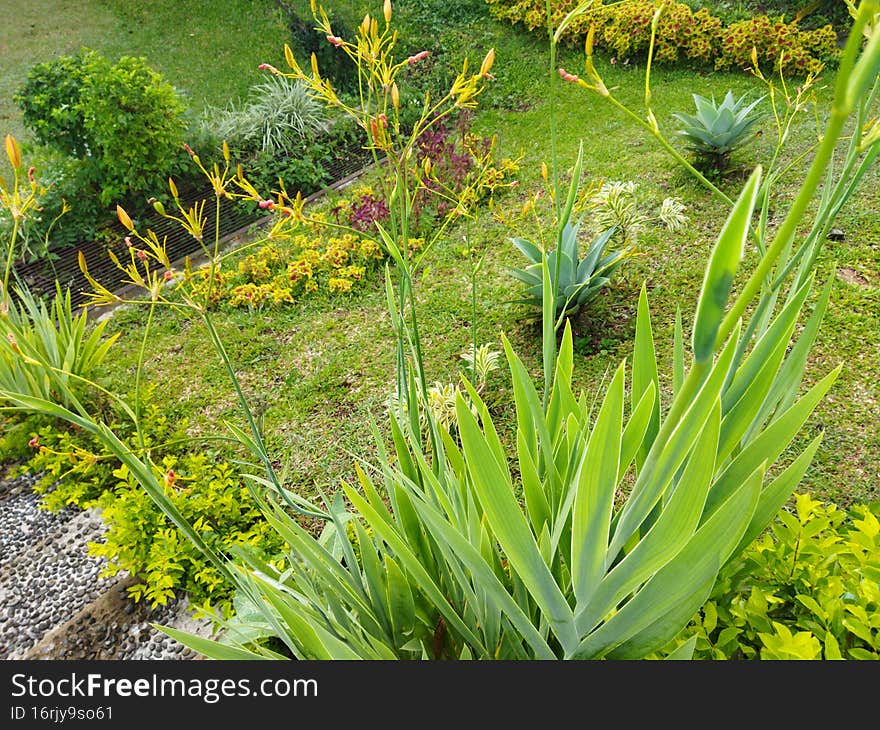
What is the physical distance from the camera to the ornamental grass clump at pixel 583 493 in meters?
0.62

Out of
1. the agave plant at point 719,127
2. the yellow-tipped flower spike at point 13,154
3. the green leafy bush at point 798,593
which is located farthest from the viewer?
the agave plant at point 719,127

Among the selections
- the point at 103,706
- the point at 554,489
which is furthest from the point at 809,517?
the point at 103,706

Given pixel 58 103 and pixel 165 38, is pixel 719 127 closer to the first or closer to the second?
A: pixel 58 103

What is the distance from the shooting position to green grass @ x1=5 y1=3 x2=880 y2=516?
2.54 metres

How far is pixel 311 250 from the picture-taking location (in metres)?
3.94

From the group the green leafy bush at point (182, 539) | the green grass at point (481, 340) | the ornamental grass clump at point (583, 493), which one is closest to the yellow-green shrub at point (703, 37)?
the green grass at point (481, 340)

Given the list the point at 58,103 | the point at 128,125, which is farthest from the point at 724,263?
the point at 58,103

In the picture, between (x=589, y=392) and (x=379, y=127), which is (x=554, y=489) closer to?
(x=379, y=127)

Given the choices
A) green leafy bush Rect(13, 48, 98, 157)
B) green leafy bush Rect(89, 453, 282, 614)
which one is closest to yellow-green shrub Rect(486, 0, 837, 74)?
Result: green leafy bush Rect(13, 48, 98, 157)

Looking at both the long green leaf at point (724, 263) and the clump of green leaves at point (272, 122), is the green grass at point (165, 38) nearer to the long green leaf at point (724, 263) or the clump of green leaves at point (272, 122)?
the clump of green leaves at point (272, 122)

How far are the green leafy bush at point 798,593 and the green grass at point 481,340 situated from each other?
104 cm

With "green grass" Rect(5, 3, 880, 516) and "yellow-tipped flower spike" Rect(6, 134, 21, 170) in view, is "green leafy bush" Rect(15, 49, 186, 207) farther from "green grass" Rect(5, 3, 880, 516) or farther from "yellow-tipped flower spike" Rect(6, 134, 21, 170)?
"yellow-tipped flower spike" Rect(6, 134, 21, 170)

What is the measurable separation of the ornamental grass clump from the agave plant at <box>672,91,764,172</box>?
3076mm

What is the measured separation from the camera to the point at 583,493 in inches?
29.8
